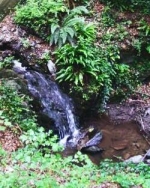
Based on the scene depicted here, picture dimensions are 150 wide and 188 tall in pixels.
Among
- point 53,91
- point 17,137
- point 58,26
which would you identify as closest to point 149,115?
point 53,91

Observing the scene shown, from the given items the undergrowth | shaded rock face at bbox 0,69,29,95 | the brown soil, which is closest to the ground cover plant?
shaded rock face at bbox 0,69,29,95

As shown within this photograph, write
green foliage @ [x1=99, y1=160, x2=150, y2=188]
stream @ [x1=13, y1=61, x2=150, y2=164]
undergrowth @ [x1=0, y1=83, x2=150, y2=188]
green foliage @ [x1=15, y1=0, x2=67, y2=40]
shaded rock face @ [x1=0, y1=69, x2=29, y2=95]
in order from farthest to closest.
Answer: green foliage @ [x1=15, y1=0, x2=67, y2=40]
stream @ [x1=13, y1=61, x2=150, y2=164]
shaded rock face @ [x1=0, y1=69, x2=29, y2=95]
green foliage @ [x1=99, y1=160, x2=150, y2=188]
undergrowth @ [x1=0, y1=83, x2=150, y2=188]

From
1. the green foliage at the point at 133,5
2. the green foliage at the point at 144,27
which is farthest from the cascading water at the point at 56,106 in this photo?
the green foliage at the point at 133,5

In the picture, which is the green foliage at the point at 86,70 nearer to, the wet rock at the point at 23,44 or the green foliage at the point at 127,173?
the wet rock at the point at 23,44

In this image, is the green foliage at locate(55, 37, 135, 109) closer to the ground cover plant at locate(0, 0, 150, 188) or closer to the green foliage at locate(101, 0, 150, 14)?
the ground cover plant at locate(0, 0, 150, 188)

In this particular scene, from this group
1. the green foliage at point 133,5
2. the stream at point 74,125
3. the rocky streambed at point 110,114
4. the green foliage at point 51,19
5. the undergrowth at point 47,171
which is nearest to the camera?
the undergrowth at point 47,171

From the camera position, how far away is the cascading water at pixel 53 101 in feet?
30.3

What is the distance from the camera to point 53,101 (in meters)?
9.58

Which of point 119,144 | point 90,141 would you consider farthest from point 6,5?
point 119,144

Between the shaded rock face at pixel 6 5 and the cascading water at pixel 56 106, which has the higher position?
the shaded rock face at pixel 6 5

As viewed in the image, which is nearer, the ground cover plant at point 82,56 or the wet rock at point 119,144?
the ground cover plant at point 82,56

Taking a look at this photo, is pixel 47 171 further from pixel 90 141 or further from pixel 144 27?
pixel 144 27

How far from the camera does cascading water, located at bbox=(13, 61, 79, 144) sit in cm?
925

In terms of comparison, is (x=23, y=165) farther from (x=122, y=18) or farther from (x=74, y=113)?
(x=122, y=18)
